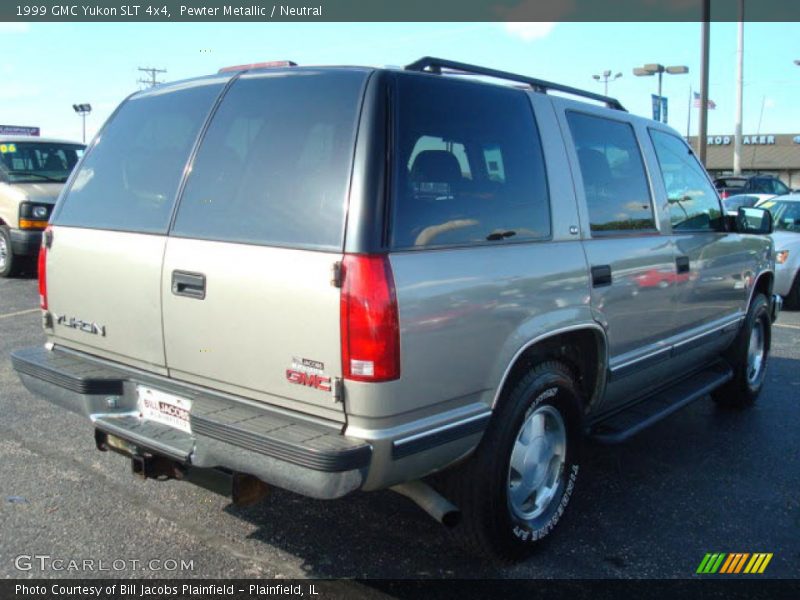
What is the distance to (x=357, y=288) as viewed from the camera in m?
2.55

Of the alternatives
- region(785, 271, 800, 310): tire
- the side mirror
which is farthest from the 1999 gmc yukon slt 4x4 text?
region(785, 271, 800, 310): tire

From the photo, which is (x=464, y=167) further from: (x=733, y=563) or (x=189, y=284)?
(x=733, y=563)

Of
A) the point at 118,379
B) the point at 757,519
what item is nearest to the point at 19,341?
the point at 118,379

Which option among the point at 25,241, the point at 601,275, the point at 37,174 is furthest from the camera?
the point at 37,174

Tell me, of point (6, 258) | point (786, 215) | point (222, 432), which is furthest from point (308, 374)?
point (786, 215)

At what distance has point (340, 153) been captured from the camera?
107 inches

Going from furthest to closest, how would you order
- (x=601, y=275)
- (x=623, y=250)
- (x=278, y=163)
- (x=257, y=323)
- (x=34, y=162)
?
1. (x=34, y=162)
2. (x=623, y=250)
3. (x=601, y=275)
4. (x=278, y=163)
5. (x=257, y=323)

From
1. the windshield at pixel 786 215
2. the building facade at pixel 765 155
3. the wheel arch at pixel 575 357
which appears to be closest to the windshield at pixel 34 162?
the wheel arch at pixel 575 357

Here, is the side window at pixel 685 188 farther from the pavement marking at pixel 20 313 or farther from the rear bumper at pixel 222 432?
the pavement marking at pixel 20 313

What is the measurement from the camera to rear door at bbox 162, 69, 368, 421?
2652mm

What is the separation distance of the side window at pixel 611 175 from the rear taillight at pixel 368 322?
5.01 feet

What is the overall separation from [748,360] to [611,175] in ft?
8.58

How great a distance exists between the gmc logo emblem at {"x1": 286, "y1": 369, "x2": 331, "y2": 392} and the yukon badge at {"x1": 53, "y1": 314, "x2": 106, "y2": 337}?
1132 mm

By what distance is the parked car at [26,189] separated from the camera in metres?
10.6
